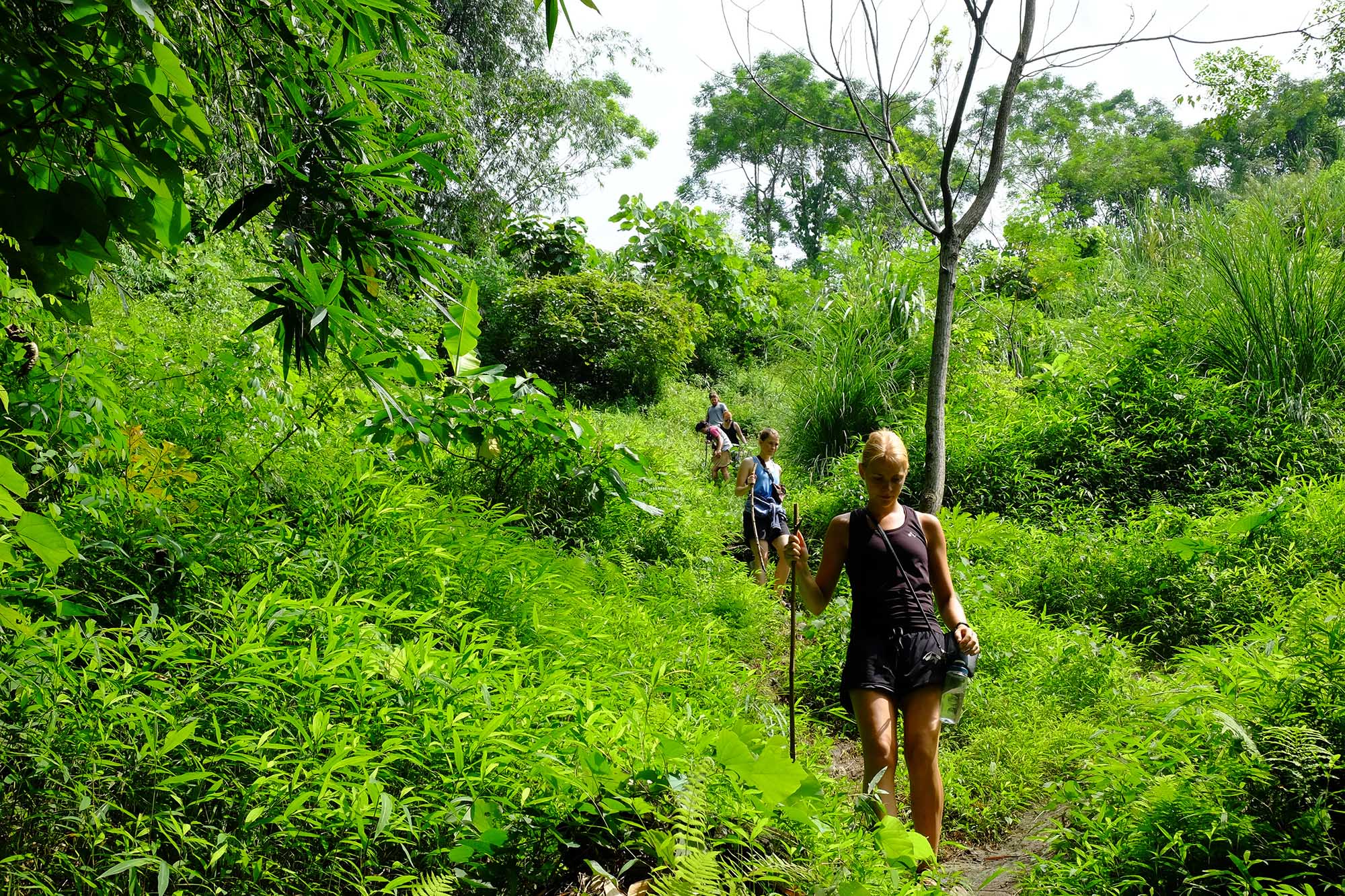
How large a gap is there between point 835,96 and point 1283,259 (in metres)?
4.91

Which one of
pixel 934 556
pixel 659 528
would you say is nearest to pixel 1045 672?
pixel 934 556

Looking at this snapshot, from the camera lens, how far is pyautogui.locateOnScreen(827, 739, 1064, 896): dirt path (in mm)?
3302

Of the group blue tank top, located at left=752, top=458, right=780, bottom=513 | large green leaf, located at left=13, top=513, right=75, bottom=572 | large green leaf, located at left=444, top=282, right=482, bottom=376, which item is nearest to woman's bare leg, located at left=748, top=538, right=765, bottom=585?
blue tank top, located at left=752, top=458, right=780, bottom=513

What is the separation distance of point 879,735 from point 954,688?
1.10 feet

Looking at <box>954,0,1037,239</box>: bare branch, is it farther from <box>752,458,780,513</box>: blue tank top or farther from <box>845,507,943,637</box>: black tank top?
<box>845,507,943,637</box>: black tank top

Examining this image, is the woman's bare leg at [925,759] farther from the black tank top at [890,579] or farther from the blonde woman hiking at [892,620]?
the black tank top at [890,579]

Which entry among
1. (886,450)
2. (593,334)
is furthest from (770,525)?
(593,334)

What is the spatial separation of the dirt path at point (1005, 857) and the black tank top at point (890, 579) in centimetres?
64

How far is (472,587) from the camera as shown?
12.8ft

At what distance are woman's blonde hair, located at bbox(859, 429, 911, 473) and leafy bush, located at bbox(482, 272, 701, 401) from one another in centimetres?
1012

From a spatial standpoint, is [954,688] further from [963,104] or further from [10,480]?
[963,104]

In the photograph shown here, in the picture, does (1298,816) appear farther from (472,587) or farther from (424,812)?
(472,587)

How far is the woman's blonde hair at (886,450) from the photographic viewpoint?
10.7ft

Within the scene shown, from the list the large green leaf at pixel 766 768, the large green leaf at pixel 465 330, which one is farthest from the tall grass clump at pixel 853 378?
the large green leaf at pixel 766 768
